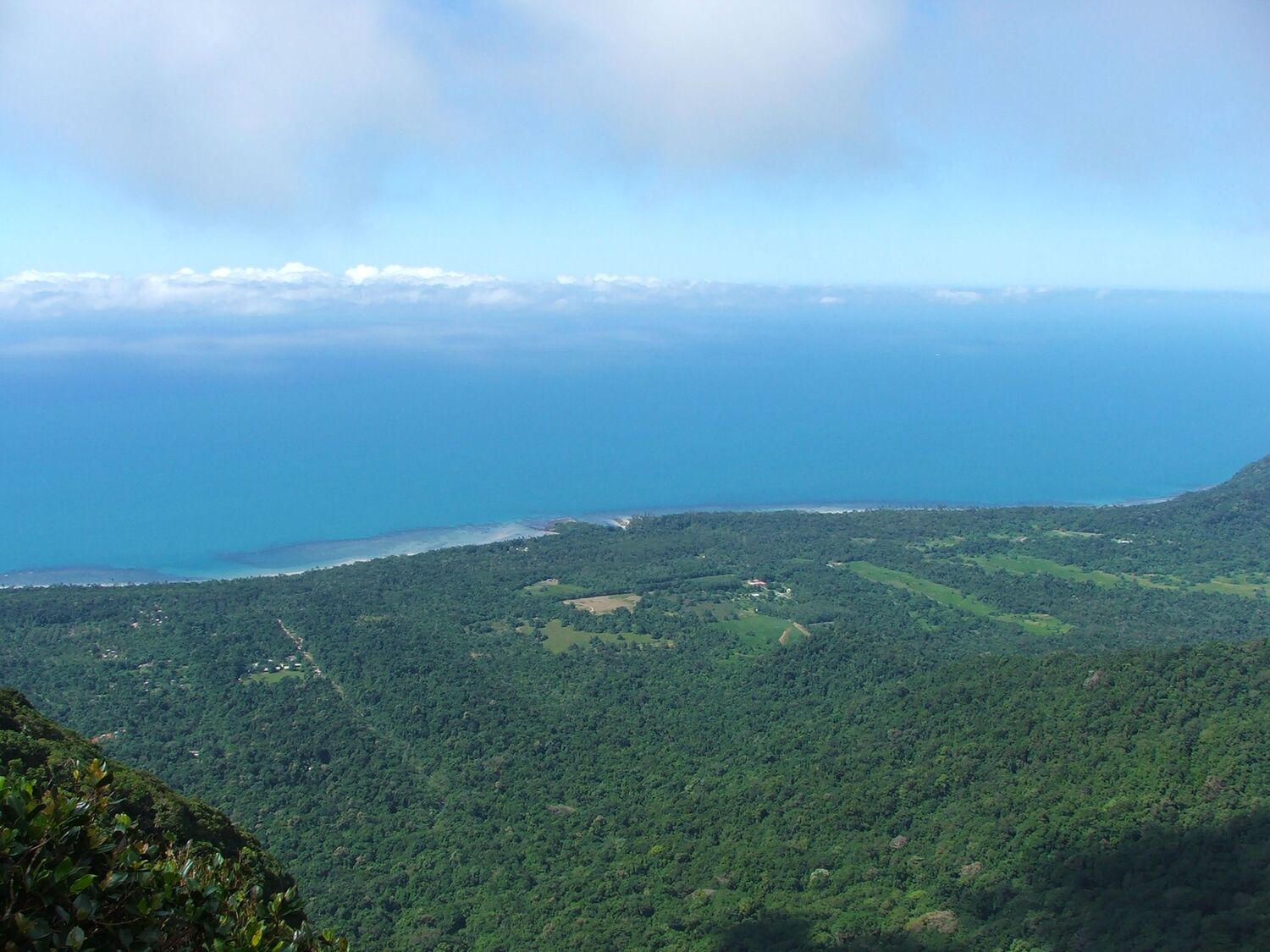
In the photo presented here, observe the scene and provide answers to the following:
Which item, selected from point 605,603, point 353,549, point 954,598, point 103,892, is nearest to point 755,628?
point 605,603

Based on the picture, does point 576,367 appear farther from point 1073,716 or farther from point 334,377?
point 1073,716

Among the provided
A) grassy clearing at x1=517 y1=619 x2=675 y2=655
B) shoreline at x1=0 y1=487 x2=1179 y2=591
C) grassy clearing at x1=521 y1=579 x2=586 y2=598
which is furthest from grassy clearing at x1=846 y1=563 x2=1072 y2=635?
grassy clearing at x1=521 y1=579 x2=586 y2=598

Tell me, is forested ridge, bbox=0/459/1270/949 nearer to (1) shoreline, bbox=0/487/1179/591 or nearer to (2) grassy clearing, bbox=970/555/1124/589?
(2) grassy clearing, bbox=970/555/1124/589

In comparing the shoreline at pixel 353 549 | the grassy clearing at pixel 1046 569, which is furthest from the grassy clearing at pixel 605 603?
the grassy clearing at pixel 1046 569

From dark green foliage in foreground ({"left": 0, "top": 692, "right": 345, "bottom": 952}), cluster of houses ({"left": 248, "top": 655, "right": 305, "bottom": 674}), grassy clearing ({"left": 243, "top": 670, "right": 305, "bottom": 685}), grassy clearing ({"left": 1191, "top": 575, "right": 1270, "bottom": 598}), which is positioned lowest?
grassy clearing ({"left": 1191, "top": 575, "right": 1270, "bottom": 598})

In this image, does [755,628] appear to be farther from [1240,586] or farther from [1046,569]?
[1240,586]

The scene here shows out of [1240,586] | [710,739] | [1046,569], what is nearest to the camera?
[710,739]
